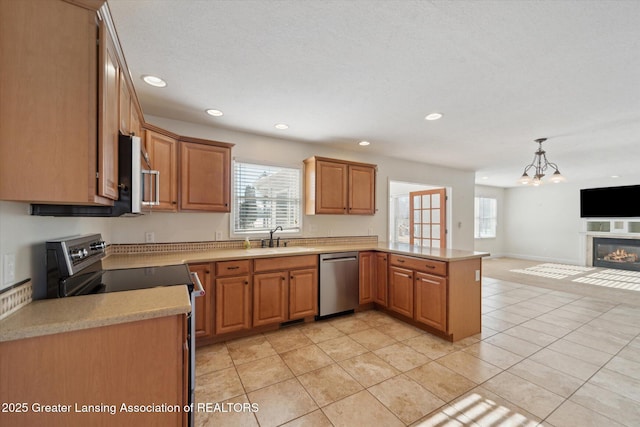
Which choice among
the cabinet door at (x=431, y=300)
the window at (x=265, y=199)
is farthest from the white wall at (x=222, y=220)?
the cabinet door at (x=431, y=300)

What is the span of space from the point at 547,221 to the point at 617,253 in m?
1.66

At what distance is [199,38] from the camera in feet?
5.74

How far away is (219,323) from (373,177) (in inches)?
118

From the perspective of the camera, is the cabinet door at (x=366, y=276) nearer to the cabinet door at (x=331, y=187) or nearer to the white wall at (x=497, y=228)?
the cabinet door at (x=331, y=187)

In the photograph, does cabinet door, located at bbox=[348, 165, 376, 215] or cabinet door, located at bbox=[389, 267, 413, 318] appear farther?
cabinet door, located at bbox=[348, 165, 376, 215]

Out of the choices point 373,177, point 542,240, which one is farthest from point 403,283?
point 542,240

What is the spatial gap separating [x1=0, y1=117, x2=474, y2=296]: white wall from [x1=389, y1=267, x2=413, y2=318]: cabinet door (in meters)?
1.19

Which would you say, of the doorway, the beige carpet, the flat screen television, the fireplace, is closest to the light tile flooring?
the beige carpet

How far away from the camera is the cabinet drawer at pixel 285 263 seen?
2951 millimetres

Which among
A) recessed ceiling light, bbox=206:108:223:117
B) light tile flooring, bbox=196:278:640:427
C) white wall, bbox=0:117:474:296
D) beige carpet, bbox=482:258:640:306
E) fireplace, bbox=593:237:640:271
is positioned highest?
recessed ceiling light, bbox=206:108:223:117

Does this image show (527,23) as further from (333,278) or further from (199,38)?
(333,278)

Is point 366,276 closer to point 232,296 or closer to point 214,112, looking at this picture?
point 232,296

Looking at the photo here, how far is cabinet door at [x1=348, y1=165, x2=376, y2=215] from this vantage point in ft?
13.3

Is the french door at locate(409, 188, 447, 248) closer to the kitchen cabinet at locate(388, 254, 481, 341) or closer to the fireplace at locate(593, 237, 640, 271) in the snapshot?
the kitchen cabinet at locate(388, 254, 481, 341)
